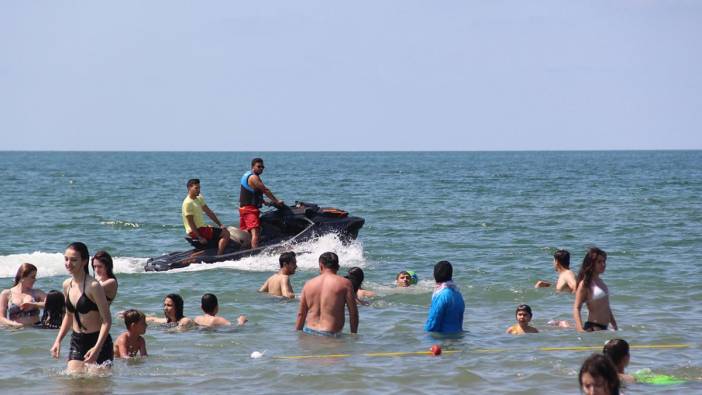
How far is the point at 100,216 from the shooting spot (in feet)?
124

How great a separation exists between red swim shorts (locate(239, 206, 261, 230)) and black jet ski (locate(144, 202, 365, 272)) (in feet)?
0.82

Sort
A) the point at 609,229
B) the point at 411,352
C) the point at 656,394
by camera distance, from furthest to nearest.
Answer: the point at 609,229 < the point at 411,352 < the point at 656,394

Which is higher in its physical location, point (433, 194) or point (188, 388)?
point (433, 194)

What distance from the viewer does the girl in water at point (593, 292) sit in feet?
37.8

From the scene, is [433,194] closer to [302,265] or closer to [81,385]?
[302,265]

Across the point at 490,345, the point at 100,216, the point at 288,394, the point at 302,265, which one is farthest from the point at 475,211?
the point at 288,394

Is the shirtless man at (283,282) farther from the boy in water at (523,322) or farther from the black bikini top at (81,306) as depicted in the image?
the black bikini top at (81,306)

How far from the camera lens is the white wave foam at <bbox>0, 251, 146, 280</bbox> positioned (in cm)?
1973

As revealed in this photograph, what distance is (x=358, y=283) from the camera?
14.7 meters

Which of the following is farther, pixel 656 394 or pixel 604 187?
pixel 604 187

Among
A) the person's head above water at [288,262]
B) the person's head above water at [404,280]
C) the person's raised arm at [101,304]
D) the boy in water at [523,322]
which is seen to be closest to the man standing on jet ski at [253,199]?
the person's head above water at [404,280]

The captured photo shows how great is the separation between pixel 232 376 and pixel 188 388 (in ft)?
2.14

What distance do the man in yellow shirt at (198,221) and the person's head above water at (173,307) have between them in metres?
4.17

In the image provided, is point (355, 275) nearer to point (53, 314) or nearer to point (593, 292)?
point (593, 292)
